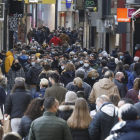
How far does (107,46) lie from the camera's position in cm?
3516

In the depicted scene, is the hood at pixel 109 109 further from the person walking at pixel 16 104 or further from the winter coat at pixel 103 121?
the person walking at pixel 16 104

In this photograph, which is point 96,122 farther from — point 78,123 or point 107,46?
point 107,46

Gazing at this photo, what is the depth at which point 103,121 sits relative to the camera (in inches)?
293

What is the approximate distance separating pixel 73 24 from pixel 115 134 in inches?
2497

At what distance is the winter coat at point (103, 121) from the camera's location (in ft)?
24.3

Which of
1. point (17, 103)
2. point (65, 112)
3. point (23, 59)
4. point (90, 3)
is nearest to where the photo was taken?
point (65, 112)

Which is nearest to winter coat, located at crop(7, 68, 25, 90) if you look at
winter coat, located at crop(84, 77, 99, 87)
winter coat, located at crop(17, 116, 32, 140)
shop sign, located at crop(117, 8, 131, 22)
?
winter coat, located at crop(84, 77, 99, 87)

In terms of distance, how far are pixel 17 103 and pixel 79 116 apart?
2357 millimetres

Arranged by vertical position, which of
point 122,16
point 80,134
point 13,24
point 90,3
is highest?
point 90,3

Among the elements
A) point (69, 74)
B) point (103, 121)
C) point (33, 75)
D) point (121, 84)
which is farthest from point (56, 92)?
point (33, 75)

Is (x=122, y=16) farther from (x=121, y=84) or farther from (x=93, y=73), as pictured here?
(x=121, y=84)

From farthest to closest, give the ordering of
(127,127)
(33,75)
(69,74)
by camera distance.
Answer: (33,75) < (69,74) < (127,127)

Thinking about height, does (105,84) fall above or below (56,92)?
above

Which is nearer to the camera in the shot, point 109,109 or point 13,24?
point 109,109
